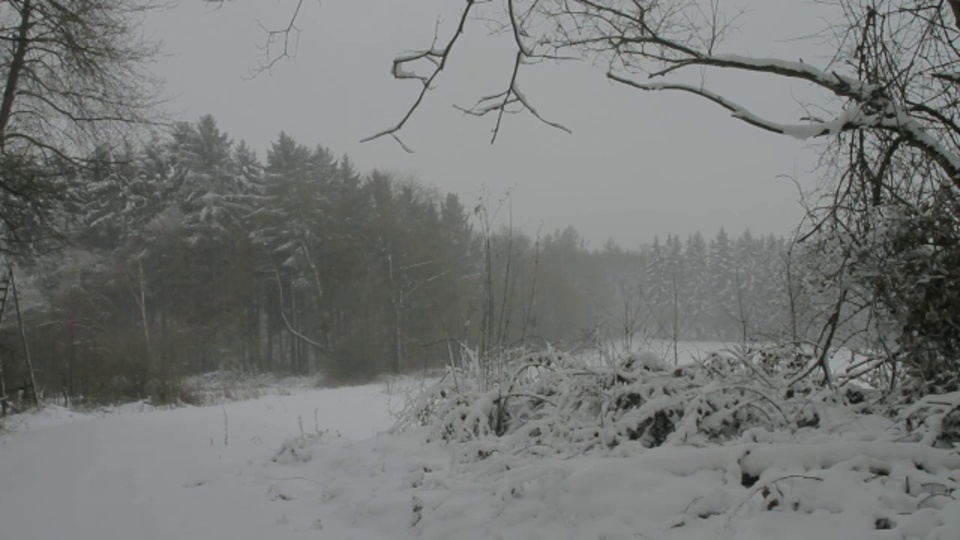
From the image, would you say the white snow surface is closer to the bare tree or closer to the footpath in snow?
the footpath in snow

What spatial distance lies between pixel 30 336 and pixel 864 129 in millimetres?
23408

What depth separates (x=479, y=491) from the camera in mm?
3217

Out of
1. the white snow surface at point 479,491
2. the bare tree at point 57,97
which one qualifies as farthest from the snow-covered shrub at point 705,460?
the bare tree at point 57,97

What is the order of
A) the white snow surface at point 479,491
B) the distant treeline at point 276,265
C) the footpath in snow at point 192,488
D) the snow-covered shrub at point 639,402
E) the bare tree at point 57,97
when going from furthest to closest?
the distant treeline at point 276,265 < the bare tree at point 57,97 < the footpath in snow at point 192,488 < the snow-covered shrub at point 639,402 < the white snow surface at point 479,491

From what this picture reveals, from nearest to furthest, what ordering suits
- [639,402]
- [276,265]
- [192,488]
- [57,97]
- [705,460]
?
[705,460] → [639,402] → [192,488] → [57,97] → [276,265]

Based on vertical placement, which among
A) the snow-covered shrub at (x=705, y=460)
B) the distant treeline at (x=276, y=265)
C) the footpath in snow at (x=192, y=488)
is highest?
the distant treeline at (x=276, y=265)

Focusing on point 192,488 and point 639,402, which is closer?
point 639,402

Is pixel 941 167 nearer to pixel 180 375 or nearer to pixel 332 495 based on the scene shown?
pixel 332 495

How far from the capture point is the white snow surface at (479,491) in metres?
2.23

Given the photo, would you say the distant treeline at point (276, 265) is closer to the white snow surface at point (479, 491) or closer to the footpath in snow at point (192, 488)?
Result: the footpath in snow at point (192, 488)

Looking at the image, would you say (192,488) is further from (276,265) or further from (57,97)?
(276,265)

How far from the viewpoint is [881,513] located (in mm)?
2104

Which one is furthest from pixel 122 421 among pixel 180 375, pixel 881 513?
pixel 180 375

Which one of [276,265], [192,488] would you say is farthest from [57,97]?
[276,265]
